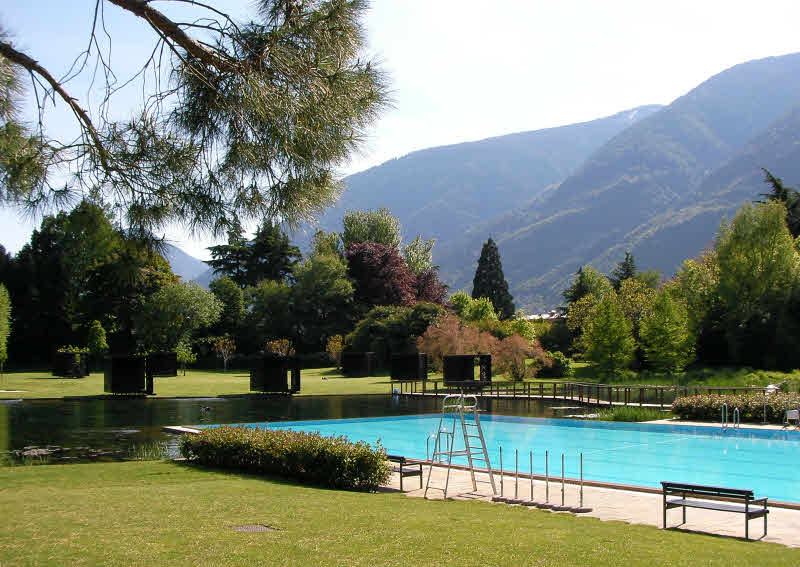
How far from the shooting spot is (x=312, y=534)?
19.3ft

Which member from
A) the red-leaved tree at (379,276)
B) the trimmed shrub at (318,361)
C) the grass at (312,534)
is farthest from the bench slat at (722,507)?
the red-leaved tree at (379,276)

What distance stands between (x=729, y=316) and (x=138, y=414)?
28.7m

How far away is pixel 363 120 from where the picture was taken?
582 cm

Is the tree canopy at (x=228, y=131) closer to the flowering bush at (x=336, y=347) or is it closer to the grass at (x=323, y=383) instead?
the grass at (x=323, y=383)

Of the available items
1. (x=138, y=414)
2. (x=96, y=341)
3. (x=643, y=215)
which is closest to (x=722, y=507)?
(x=138, y=414)

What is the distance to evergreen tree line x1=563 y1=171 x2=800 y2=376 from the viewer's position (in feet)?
112

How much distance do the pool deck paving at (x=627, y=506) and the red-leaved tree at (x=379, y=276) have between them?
39.8 metres

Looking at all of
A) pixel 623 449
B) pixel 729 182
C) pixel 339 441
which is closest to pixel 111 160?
pixel 339 441

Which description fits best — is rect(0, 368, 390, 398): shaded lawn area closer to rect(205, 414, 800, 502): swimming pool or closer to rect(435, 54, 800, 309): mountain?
rect(205, 414, 800, 502): swimming pool

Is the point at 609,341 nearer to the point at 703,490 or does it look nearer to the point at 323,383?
the point at 323,383

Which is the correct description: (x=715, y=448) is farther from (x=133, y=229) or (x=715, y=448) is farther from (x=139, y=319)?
(x=139, y=319)

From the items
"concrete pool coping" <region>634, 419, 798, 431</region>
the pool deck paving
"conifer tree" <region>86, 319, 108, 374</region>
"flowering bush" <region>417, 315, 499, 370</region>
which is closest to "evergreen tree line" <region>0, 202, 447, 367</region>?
"conifer tree" <region>86, 319, 108, 374</region>

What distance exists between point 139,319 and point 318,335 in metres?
12.0

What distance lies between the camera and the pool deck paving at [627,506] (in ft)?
24.4
